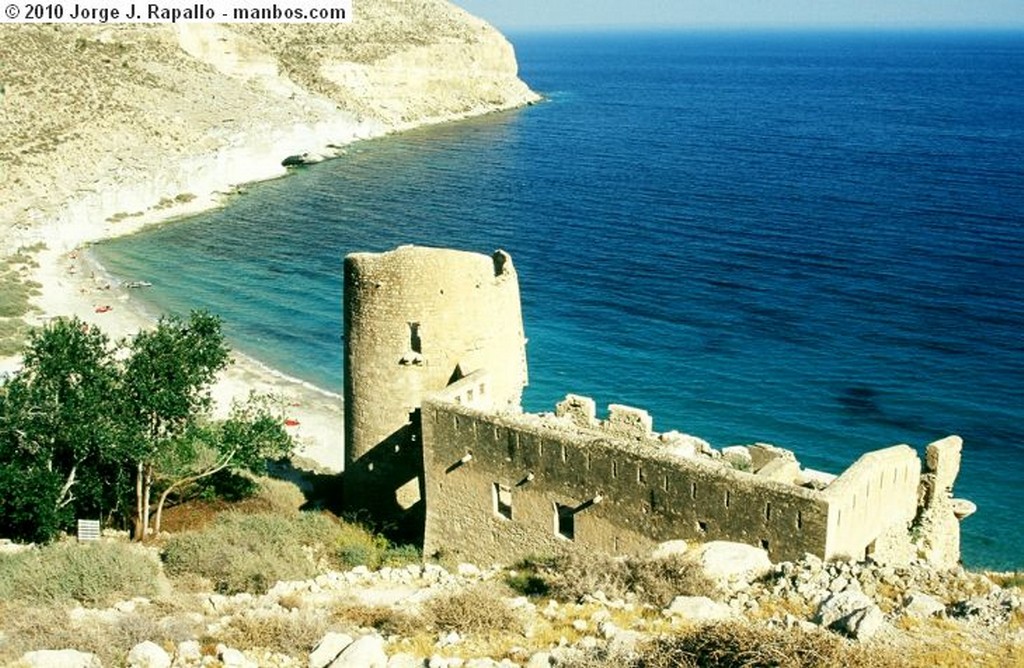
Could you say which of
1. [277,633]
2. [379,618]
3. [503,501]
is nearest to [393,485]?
[503,501]

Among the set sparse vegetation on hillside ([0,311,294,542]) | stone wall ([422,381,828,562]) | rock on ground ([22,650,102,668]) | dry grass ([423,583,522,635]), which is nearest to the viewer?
rock on ground ([22,650,102,668])

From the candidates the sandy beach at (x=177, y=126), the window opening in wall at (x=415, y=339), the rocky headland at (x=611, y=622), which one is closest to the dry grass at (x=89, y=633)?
the rocky headland at (x=611, y=622)

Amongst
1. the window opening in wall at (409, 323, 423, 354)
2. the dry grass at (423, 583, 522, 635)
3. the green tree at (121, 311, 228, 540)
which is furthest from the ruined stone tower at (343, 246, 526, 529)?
the dry grass at (423, 583, 522, 635)

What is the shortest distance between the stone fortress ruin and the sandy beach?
10413 mm

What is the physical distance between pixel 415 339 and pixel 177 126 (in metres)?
62.4

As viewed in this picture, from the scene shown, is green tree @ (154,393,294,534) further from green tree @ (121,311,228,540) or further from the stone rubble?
Result: the stone rubble

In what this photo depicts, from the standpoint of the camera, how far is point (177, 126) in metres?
75.2

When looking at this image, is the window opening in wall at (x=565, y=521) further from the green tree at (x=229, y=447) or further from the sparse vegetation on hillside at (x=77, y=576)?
the green tree at (x=229, y=447)

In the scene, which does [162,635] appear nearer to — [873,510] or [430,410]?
[430,410]

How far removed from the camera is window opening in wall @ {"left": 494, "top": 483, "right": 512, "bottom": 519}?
17578mm

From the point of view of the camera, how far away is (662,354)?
42469 millimetres

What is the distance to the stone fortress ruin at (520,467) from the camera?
14.4 metres

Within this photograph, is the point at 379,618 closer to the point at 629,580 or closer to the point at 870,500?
the point at 629,580

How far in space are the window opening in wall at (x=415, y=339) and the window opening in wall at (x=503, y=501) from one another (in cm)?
359
